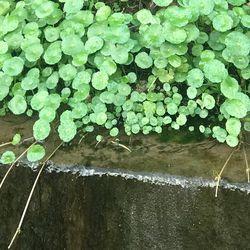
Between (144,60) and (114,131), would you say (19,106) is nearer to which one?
(114,131)

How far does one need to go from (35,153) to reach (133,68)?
0.56 meters

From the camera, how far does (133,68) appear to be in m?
2.29

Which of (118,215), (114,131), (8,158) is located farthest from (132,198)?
(8,158)

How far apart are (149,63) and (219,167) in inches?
19.9

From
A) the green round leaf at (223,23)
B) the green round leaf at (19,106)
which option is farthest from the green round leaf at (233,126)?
the green round leaf at (19,106)

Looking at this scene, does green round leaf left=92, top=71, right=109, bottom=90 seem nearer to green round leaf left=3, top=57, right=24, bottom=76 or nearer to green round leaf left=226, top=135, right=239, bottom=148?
green round leaf left=3, top=57, right=24, bottom=76

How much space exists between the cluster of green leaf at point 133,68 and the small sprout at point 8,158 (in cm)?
14

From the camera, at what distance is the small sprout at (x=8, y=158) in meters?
2.13

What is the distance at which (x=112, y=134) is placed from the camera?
7.06 ft

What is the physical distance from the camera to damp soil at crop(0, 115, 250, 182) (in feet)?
6.38

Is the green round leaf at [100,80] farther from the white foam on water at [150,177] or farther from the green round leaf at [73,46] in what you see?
the white foam on water at [150,177]

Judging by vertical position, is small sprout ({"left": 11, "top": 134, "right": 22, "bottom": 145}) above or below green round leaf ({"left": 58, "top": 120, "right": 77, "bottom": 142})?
below

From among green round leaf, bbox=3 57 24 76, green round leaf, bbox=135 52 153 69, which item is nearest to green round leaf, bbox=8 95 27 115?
green round leaf, bbox=3 57 24 76

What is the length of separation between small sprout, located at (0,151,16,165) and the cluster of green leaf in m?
0.14
